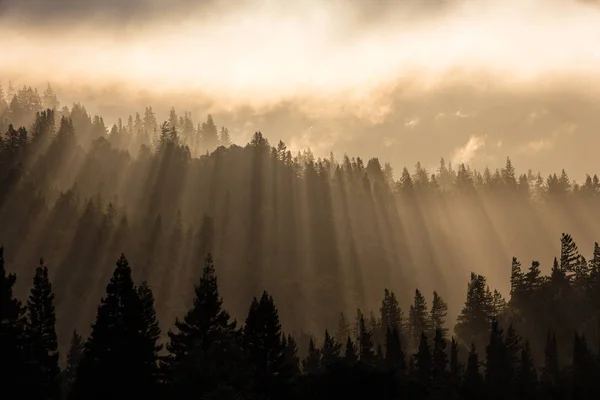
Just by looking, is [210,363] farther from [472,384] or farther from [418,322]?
[418,322]

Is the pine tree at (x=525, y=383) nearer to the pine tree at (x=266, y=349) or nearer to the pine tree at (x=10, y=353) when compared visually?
the pine tree at (x=266, y=349)

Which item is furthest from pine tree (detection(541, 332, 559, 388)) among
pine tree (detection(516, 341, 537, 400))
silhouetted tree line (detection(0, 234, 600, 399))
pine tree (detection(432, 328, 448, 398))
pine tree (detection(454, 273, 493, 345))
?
pine tree (detection(454, 273, 493, 345))

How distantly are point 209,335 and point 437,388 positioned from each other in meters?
36.8

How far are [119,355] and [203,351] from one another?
7.90 metres

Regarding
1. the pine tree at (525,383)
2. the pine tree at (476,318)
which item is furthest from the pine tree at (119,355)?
the pine tree at (476,318)

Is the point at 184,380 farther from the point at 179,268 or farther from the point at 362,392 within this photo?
the point at 179,268

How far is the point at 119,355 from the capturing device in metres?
64.4

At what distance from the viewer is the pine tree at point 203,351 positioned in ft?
199

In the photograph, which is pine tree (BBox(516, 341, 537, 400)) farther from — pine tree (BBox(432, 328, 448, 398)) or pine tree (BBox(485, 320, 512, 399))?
pine tree (BBox(432, 328, 448, 398))

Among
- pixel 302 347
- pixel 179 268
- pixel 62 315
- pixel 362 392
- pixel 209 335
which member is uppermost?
pixel 179 268

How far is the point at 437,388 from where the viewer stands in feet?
311

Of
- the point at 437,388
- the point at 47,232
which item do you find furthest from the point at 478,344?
the point at 47,232

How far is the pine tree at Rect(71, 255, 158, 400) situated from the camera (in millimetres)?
62938

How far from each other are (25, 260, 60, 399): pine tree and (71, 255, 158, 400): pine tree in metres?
4.03
